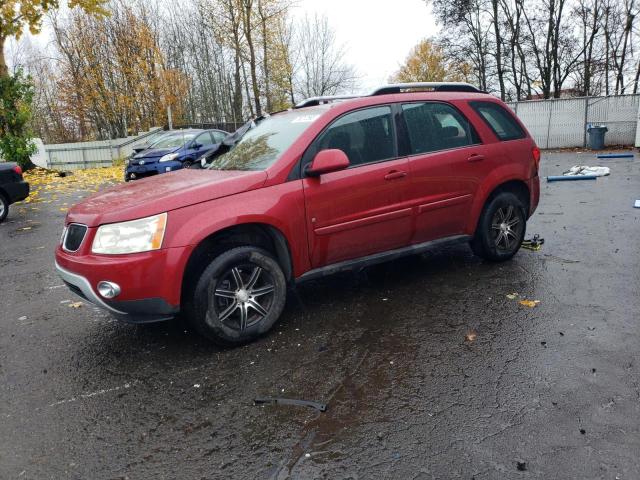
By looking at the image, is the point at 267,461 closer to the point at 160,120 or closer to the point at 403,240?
the point at 403,240

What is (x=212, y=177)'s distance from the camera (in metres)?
3.91

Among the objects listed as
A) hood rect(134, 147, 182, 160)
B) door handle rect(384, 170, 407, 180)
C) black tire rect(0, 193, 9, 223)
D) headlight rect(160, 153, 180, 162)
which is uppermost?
hood rect(134, 147, 182, 160)

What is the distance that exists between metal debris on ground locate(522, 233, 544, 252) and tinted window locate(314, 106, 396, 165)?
2595 millimetres

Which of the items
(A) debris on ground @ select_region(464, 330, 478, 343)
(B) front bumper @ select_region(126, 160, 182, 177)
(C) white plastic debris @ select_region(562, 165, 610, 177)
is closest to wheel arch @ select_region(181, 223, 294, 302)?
(A) debris on ground @ select_region(464, 330, 478, 343)

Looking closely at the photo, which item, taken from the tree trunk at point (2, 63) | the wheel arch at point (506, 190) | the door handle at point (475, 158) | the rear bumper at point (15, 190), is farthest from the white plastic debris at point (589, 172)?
the tree trunk at point (2, 63)

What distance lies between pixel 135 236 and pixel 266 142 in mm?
1555

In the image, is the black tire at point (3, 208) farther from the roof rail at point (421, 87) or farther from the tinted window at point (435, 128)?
the tinted window at point (435, 128)

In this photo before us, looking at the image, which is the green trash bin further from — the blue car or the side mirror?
the side mirror

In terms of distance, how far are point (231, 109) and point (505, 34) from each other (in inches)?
806

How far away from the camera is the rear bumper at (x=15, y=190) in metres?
10.1

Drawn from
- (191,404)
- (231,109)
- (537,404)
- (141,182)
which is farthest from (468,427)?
(231,109)

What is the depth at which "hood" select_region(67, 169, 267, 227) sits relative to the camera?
133 inches

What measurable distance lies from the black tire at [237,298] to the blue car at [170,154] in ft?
35.9

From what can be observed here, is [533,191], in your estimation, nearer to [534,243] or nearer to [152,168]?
[534,243]
